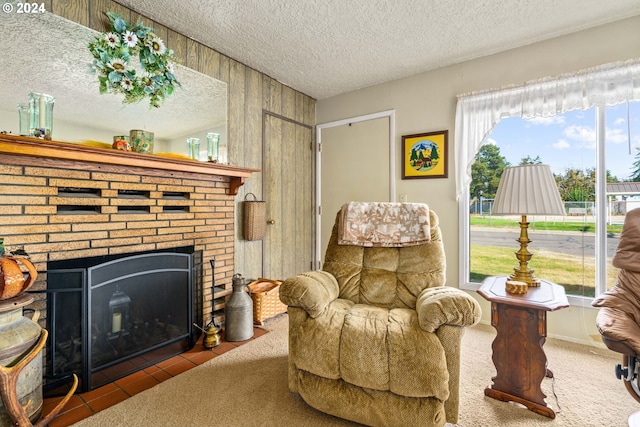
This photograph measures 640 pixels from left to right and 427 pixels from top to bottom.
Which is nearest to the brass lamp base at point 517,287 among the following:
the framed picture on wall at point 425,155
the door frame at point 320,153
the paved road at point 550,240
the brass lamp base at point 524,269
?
the brass lamp base at point 524,269

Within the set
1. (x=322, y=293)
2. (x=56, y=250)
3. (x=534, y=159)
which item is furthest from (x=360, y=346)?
(x=534, y=159)

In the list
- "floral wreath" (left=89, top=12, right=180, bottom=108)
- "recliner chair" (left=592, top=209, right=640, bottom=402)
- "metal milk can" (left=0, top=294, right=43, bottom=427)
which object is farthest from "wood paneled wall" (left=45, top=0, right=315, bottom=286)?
"recliner chair" (left=592, top=209, right=640, bottom=402)

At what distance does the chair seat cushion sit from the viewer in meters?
1.30

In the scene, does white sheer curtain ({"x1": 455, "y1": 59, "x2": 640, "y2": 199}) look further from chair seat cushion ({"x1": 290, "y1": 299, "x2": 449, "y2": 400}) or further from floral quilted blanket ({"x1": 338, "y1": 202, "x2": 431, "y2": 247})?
chair seat cushion ({"x1": 290, "y1": 299, "x2": 449, "y2": 400})

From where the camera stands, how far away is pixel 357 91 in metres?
3.56

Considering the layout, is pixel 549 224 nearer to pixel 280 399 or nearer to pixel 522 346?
pixel 522 346

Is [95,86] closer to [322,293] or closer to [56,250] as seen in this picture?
[56,250]

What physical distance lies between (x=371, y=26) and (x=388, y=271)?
1877mm

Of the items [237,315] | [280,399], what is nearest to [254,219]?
[237,315]

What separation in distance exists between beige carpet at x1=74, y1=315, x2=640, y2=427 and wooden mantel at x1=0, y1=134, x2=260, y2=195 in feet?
4.52

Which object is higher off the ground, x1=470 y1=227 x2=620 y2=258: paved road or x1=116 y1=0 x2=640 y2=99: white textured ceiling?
x1=116 y1=0 x2=640 y2=99: white textured ceiling

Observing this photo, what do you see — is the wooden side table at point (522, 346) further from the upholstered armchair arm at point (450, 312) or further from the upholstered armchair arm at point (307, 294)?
the upholstered armchair arm at point (307, 294)

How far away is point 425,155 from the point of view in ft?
10.1

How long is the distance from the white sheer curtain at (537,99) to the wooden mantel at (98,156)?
2.12 m
